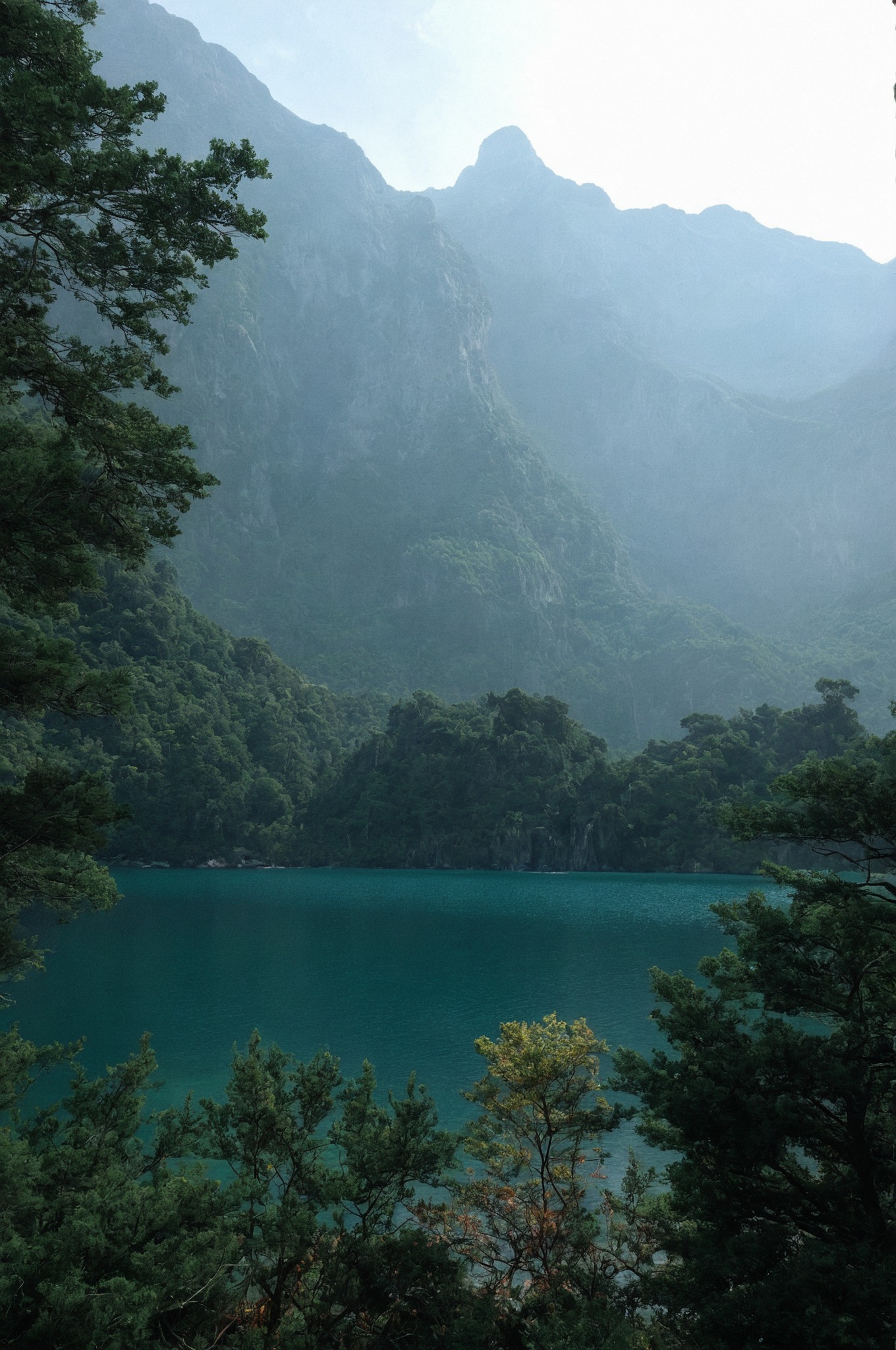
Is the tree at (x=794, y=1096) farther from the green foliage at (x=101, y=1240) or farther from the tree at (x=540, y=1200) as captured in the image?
the green foliage at (x=101, y=1240)

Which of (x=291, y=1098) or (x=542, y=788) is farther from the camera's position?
(x=542, y=788)

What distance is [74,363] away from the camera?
8062mm

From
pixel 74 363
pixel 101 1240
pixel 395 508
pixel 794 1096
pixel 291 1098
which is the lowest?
A: pixel 101 1240

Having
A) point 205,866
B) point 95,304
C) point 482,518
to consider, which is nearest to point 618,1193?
point 95,304

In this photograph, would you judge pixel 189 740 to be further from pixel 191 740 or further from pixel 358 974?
pixel 358 974

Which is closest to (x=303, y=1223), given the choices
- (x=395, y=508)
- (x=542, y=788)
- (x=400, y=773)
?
(x=542, y=788)

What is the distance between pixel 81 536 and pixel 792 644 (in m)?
159

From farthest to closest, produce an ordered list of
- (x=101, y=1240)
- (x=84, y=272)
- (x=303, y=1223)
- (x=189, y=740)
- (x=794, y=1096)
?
(x=189, y=740) → (x=84, y=272) → (x=794, y=1096) → (x=303, y=1223) → (x=101, y=1240)

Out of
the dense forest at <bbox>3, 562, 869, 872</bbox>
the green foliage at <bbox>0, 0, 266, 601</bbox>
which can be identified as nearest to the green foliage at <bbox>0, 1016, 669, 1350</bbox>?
the green foliage at <bbox>0, 0, 266, 601</bbox>

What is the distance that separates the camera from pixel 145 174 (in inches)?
286

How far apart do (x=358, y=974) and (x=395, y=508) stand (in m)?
155

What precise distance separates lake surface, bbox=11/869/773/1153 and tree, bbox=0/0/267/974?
41.8ft

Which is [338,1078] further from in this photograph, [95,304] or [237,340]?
[237,340]

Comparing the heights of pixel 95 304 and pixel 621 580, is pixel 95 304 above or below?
below
